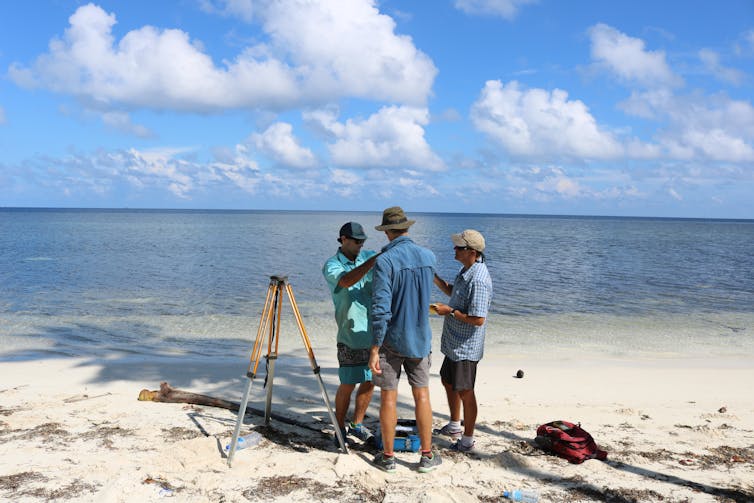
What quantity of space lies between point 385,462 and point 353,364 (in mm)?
884

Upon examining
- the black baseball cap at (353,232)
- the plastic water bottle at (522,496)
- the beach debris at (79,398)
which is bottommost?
the beach debris at (79,398)

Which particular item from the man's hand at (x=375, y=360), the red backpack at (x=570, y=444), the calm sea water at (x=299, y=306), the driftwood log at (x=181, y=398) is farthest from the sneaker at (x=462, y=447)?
the calm sea water at (x=299, y=306)

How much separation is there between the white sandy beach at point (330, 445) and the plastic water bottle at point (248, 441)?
0.29 ft

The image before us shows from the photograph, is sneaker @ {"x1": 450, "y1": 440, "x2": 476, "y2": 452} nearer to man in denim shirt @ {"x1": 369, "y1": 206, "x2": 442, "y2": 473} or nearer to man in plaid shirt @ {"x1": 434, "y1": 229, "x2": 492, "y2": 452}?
man in plaid shirt @ {"x1": 434, "y1": 229, "x2": 492, "y2": 452}

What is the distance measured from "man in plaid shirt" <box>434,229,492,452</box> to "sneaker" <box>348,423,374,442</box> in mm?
776

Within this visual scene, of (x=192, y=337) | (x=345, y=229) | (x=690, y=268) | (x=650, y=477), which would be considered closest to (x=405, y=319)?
(x=345, y=229)

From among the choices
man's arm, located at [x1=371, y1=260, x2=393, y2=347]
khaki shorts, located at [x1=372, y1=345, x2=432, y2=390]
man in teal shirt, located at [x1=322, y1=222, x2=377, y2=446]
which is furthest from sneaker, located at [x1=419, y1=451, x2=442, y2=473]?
man's arm, located at [x1=371, y1=260, x2=393, y2=347]

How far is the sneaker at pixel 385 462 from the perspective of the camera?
4.55 m

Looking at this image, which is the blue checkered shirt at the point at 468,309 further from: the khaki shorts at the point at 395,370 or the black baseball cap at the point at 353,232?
the black baseball cap at the point at 353,232

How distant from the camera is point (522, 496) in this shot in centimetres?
412

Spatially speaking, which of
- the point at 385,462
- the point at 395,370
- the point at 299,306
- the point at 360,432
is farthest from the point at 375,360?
the point at 299,306

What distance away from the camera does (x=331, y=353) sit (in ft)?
34.9

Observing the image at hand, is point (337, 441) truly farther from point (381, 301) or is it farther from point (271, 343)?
point (381, 301)

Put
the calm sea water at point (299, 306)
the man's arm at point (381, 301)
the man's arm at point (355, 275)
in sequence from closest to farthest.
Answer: the man's arm at point (381, 301) < the man's arm at point (355, 275) < the calm sea water at point (299, 306)
